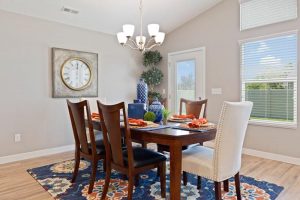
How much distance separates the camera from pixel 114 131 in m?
2.02

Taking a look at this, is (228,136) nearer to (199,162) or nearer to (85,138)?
(199,162)

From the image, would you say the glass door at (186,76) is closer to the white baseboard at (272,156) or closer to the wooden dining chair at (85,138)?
the white baseboard at (272,156)

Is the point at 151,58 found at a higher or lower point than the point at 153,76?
higher

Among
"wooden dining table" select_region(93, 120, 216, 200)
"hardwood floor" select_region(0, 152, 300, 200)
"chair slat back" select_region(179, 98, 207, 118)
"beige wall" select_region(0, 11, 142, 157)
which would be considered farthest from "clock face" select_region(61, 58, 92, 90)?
"wooden dining table" select_region(93, 120, 216, 200)

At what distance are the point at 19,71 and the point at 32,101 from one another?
0.53 metres

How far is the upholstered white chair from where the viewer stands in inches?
69.7

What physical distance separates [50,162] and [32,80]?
1.40 m

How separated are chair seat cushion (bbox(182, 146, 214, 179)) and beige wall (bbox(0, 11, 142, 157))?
6.39 feet

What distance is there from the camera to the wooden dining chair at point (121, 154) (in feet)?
6.43

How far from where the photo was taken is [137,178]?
103 inches

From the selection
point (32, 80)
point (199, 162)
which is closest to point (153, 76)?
point (32, 80)

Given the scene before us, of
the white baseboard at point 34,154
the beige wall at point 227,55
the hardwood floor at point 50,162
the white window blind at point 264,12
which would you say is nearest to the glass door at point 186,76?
the beige wall at point 227,55

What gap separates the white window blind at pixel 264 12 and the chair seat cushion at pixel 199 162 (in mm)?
2604

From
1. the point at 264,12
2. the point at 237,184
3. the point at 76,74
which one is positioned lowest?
the point at 237,184
